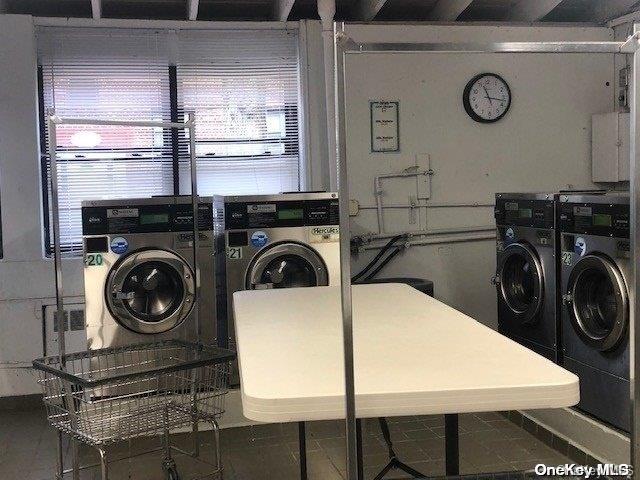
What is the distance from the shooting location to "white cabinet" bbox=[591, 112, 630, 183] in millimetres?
5199

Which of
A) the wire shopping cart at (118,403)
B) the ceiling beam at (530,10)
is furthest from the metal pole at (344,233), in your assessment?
the ceiling beam at (530,10)

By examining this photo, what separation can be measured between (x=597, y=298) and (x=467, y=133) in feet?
6.57

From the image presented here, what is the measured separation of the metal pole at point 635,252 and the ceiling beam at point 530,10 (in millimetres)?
4081

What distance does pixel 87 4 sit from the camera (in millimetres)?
4910

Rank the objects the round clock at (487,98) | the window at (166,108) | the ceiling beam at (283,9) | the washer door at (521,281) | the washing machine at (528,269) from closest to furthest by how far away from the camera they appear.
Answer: the washing machine at (528,269) → the washer door at (521,281) → the ceiling beam at (283,9) → the window at (166,108) → the round clock at (487,98)

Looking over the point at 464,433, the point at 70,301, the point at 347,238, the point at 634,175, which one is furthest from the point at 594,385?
the point at 70,301

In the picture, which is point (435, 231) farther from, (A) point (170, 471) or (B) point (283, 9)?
(A) point (170, 471)

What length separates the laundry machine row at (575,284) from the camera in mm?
3320

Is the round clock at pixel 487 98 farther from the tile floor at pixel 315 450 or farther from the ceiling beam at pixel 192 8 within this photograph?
the tile floor at pixel 315 450

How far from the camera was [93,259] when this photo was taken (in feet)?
13.7

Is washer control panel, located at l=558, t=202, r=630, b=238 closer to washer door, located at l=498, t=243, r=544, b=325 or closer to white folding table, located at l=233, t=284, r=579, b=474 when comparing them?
washer door, located at l=498, t=243, r=544, b=325

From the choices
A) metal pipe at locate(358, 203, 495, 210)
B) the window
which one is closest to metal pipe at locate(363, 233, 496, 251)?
metal pipe at locate(358, 203, 495, 210)

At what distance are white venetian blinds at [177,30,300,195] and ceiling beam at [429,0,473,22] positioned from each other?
1.12 meters

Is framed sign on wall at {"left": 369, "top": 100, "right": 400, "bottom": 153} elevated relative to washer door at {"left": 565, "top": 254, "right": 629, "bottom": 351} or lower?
elevated
